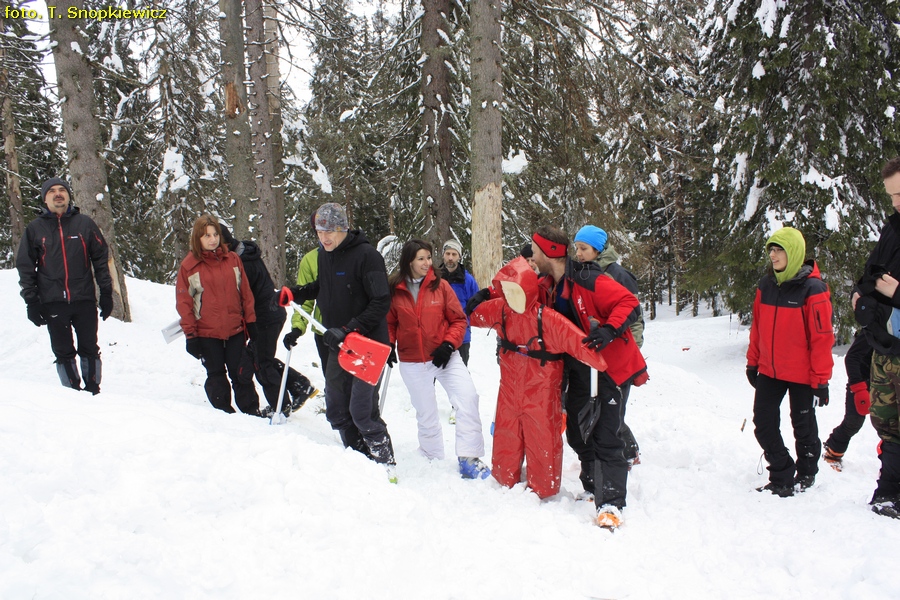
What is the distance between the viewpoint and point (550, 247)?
12.2 feet

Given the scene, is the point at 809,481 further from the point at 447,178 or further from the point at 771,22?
the point at 771,22

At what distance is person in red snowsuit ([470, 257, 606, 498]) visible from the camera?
3.69m

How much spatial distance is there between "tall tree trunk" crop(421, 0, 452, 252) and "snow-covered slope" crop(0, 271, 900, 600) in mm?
7245

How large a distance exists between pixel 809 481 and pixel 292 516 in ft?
12.1

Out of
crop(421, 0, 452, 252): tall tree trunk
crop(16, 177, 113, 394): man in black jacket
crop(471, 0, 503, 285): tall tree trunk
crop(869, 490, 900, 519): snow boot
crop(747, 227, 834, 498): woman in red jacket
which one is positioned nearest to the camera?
A: crop(869, 490, 900, 519): snow boot

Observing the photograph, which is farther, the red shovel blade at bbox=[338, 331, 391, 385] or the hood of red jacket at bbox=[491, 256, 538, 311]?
the red shovel blade at bbox=[338, 331, 391, 385]

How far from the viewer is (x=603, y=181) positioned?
35.3 ft

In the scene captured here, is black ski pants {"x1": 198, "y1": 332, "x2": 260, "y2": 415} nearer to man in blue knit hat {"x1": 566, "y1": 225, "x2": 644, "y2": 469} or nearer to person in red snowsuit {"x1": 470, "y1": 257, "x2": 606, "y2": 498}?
person in red snowsuit {"x1": 470, "y1": 257, "x2": 606, "y2": 498}

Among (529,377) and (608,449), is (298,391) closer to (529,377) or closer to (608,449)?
(529,377)

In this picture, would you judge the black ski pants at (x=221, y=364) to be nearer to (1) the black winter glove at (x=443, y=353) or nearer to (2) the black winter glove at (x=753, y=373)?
(1) the black winter glove at (x=443, y=353)

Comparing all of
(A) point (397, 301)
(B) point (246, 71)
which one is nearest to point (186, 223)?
(B) point (246, 71)

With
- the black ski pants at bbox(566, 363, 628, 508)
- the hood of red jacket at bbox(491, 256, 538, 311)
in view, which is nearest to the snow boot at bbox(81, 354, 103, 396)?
the hood of red jacket at bbox(491, 256, 538, 311)

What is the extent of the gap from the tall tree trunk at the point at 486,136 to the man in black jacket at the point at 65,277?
5.32 meters

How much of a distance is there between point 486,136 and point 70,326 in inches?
238
